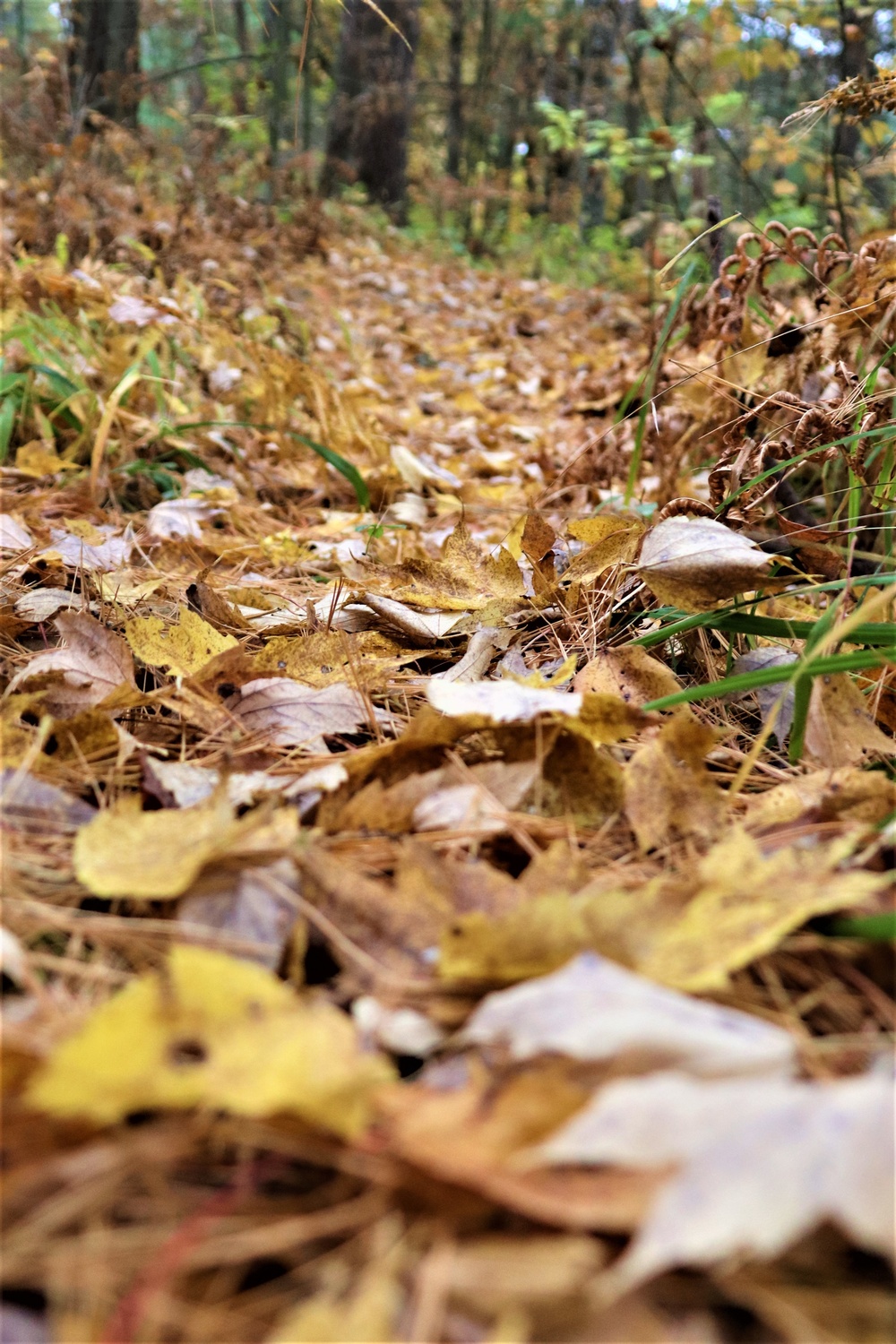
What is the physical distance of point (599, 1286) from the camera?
1.23 ft

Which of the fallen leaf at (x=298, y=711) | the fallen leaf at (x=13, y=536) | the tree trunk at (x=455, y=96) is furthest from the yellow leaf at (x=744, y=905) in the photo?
the tree trunk at (x=455, y=96)

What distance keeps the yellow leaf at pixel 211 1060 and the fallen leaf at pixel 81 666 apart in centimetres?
54

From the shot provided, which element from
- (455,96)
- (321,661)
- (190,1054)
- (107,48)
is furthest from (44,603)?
(455,96)

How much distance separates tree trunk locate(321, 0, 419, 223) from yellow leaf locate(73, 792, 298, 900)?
8352 mm

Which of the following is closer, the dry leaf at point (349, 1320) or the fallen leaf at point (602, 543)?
the dry leaf at point (349, 1320)

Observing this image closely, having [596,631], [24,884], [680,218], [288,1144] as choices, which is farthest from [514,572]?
[680,218]

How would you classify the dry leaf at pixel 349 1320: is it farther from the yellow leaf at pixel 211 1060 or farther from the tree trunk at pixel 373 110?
the tree trunk at pixel 373 110

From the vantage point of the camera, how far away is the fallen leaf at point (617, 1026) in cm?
44

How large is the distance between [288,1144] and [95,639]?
689mm

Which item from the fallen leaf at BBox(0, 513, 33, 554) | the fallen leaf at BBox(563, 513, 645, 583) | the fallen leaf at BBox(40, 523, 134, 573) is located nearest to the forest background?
the fallen leaf at BBox(563, 513, 645, 583)

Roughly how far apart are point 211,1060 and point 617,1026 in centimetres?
19

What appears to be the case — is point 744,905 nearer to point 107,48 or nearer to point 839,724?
point 839,724

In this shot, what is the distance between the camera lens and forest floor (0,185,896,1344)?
39 centimetres

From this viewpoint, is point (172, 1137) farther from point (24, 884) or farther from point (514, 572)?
point (514, 572)
